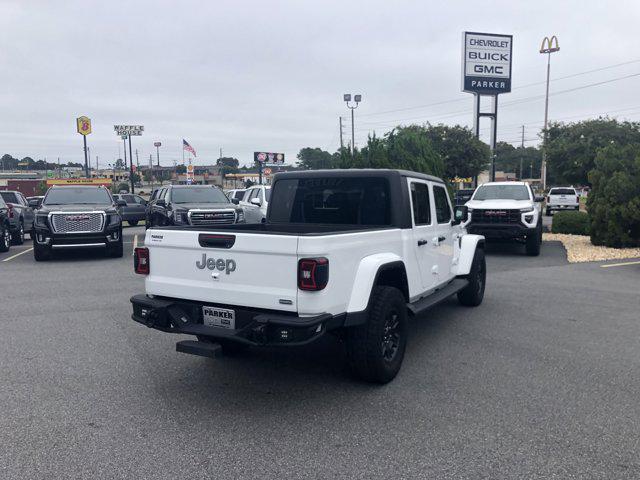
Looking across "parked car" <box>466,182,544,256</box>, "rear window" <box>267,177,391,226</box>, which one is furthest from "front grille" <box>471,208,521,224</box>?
"rear window" <box>267,177,391,226</box>

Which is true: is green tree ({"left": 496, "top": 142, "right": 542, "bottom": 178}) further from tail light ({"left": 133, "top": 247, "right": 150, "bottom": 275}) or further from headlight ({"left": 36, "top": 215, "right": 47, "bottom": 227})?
tail light ({"left": 133, "top": 247, "right": 150, "bottom": 275})

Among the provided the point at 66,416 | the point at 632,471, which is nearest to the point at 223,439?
the point at 66,416

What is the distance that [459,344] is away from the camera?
242 inches

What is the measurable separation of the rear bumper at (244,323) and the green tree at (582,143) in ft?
110

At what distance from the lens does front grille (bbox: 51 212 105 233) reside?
12797mm

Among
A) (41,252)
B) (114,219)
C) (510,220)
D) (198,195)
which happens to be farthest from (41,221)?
(510,220)

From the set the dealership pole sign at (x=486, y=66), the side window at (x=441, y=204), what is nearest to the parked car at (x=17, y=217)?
the side window at (x=441, y=204)

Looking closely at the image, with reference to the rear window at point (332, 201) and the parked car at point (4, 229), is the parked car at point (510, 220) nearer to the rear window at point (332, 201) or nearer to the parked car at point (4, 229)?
the rear window at point (332, 201)

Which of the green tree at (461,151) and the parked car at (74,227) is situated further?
the green tree at (461,151)

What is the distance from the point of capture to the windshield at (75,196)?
1389cm

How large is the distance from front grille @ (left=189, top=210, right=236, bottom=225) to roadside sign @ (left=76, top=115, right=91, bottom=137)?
4463 centimetres

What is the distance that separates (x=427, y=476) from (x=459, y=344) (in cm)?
297

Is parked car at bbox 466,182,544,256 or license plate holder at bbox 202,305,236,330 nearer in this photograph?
license plate holder at bbox 202,305,236,330

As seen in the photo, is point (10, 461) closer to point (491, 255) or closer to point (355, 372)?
point (355, 372)
